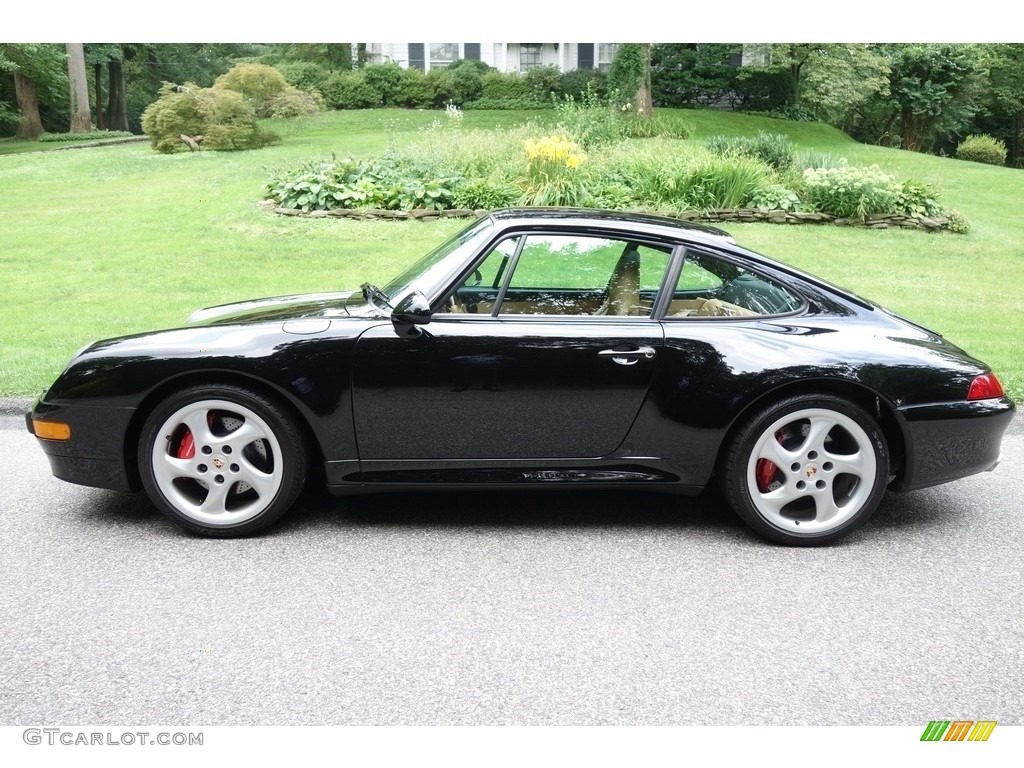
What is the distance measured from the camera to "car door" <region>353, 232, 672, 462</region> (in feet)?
12.1

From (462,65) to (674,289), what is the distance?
20.8 m

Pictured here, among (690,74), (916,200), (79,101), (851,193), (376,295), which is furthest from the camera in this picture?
(690,74)

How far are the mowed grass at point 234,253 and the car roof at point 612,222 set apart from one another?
10.2 ft

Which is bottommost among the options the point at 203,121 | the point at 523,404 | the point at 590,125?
the point at 523,404

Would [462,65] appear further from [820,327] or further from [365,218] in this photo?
[820,327]

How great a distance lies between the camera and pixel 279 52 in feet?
72.7

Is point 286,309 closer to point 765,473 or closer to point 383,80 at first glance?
point 765,473

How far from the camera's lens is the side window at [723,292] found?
3861 millimetres

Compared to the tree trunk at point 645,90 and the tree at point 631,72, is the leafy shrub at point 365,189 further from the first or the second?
the tree at point 631,72

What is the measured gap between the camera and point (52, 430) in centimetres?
377

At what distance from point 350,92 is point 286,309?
64.6ft

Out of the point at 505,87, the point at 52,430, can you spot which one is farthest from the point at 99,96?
the point at 52,430

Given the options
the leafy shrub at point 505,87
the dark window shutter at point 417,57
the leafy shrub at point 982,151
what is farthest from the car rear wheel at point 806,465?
the leafy shrub at point 982,151
